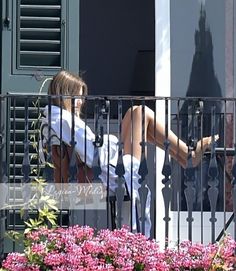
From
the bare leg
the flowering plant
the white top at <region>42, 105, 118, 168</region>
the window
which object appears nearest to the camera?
the flowering plant

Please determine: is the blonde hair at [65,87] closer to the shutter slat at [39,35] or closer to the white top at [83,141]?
the white top at [83,141]

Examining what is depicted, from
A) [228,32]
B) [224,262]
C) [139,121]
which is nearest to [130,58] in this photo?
[228,32]

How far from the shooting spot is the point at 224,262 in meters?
5.82

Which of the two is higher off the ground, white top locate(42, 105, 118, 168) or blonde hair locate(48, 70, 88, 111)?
blonde hair locate(48, 70, 88, 111)

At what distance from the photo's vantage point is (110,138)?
6.47m

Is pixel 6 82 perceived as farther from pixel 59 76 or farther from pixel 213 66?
pixel 213 66

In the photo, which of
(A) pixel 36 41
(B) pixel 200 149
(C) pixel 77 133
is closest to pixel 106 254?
(C) pixel 77 133

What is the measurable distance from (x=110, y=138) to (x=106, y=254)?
100 cm

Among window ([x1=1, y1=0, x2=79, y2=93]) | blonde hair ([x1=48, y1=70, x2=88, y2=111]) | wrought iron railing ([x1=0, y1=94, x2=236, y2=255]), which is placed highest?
window ([x1=1, y1=0, x2=79, y2=93])

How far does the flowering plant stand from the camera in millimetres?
5621

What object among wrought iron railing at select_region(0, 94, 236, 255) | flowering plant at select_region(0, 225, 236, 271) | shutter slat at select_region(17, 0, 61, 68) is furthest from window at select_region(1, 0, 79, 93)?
flowering plant at select_region(0, 225, 236, 271)

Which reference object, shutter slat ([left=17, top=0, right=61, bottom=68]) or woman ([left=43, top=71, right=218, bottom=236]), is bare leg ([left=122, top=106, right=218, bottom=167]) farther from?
shutter slat ([left=17, top=0, right=61, bottom=68])

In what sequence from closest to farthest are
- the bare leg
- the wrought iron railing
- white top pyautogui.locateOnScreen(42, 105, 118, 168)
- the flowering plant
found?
the flowering plant < the wrought iron railing < white top pyautogui.locateOnScreen(42, 105, 118, 168) < the bare leg

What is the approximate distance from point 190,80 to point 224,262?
7.56 feet
